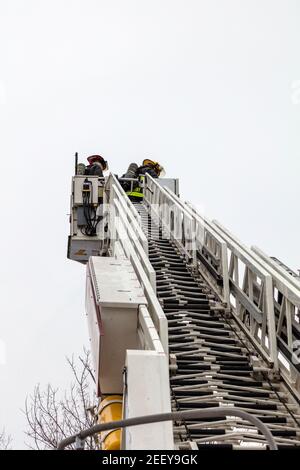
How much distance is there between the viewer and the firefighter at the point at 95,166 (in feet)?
45.6

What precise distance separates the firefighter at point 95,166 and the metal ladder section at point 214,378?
594 cm

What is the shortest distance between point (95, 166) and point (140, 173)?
1.00 metres

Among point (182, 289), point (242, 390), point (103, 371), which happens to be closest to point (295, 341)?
point (242, 390)

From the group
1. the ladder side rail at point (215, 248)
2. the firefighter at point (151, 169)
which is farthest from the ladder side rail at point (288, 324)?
the firefighter at point (151, 169)

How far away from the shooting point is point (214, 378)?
19.7ft

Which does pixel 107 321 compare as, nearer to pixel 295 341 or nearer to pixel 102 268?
pixel 102 268

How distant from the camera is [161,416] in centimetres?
286

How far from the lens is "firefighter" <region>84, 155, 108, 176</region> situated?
13.9 metres

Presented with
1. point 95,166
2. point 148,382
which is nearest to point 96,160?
point 95,166

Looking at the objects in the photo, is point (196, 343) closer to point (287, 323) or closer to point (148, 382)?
point (287, 323)

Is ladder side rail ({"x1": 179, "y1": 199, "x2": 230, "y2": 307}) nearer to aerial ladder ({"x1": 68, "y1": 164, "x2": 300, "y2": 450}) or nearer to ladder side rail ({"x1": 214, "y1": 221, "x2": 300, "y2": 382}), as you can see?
aerial ladder ({"x1": 68, "y1": 164, "x2": 300, "y2": 450})

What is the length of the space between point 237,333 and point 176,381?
4.72 ft

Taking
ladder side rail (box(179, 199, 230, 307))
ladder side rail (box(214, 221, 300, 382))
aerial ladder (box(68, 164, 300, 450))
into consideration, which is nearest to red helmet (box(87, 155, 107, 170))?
ladder side rail (box(179, 199, 230, 307))

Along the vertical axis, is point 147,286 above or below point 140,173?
below
